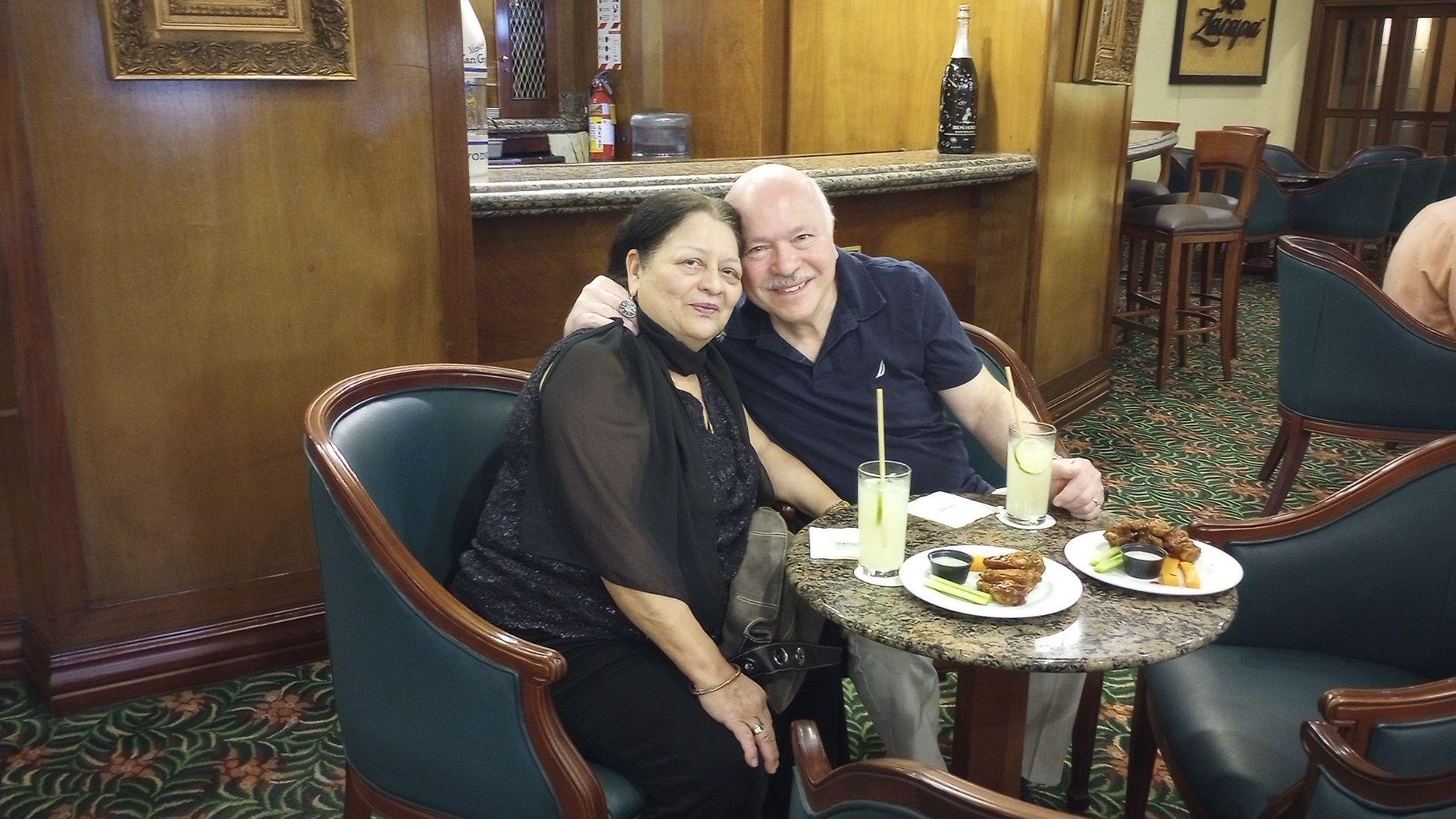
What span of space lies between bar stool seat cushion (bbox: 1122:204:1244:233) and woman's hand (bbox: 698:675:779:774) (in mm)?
4227

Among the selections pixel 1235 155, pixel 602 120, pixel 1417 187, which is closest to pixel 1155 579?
pixel 602 120

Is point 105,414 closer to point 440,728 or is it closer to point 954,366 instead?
point 440,728

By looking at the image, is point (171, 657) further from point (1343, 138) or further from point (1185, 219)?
point (1343, 138)

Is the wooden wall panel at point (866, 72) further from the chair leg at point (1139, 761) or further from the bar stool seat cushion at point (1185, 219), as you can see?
the chair leg at point (1139, 761)

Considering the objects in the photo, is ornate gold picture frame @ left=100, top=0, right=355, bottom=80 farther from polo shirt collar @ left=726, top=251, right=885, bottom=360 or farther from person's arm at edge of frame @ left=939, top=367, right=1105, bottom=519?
person's arm at edge of frame @ left=939, top=367, right=1105, bottom=519

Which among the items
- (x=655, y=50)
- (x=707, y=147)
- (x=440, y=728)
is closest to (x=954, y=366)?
(x=440, y=728)

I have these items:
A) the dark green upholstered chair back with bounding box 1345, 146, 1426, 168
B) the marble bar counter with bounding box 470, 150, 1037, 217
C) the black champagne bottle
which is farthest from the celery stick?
the dark green upholstered chair back with bounding box 1345, 146, 1426, 168

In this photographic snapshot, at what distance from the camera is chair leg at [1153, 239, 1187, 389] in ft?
17.0

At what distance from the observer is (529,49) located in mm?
6227

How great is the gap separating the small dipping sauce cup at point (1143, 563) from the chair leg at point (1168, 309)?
12.9 feet

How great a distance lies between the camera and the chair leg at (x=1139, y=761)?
194cm

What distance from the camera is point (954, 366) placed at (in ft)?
6.89

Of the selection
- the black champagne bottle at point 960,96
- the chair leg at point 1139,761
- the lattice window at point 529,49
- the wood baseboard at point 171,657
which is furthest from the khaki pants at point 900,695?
the lattice window at point 529,49

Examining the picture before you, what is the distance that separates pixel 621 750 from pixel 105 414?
4.67 feet
